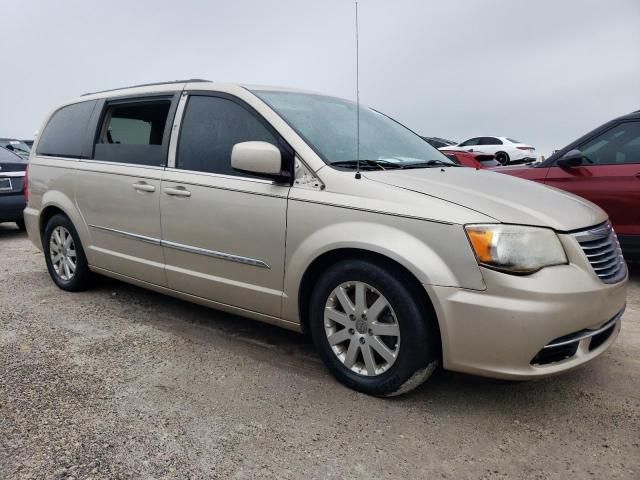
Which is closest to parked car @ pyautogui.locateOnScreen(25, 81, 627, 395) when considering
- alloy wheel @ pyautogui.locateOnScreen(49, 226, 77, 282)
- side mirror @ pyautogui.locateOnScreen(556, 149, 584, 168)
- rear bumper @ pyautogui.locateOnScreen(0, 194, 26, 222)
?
alloy wheel @ pyautogui.locateOnScreen(49, 226, 77, 282)

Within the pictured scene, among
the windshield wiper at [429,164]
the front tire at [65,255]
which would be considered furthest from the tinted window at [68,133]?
the windshield wiper at [429,164]

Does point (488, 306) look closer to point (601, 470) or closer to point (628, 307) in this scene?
point (601, 470)

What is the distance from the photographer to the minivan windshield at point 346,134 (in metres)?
3.13

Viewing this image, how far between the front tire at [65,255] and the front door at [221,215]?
1270 millimetres

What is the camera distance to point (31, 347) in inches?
137

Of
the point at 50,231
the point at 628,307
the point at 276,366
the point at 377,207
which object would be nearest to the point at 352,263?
the point at 377,207

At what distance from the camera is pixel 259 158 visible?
9.61 ft

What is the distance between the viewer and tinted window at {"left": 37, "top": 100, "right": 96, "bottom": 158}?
4.43 metres

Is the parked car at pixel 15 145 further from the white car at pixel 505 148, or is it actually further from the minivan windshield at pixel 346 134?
the white car at pixel 505 148

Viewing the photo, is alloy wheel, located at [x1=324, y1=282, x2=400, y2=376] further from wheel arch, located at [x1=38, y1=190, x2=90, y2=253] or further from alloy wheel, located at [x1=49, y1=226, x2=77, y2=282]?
alloy wheel, located at [x1=49, y1=226, x2=77, y2=282]

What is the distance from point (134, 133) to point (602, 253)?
318 cm

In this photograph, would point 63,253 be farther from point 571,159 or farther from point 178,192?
point 571,159

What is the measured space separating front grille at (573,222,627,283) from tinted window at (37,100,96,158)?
3.60 meters

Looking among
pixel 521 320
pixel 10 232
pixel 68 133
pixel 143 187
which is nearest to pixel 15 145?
pixel 10 232
